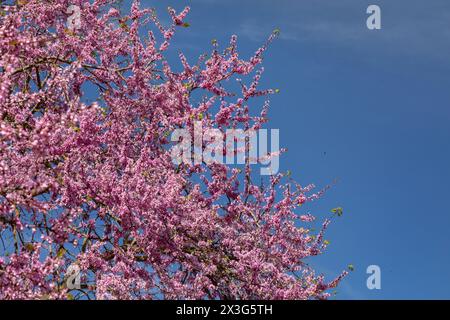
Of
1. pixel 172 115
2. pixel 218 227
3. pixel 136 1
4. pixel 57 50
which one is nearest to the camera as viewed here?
pixel 218 227

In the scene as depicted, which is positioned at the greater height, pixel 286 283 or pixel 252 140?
pixel 252 140

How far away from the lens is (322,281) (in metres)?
10.8

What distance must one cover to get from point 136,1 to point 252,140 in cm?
412

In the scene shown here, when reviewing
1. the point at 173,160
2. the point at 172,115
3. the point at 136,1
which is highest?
the point at 136,1

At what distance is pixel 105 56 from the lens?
12.5 metres

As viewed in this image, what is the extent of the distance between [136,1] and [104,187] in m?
5.71
